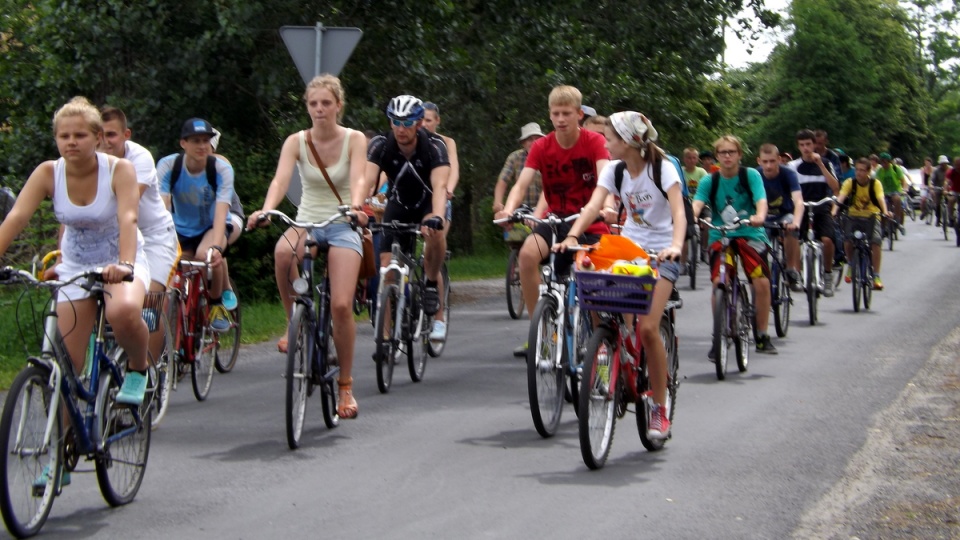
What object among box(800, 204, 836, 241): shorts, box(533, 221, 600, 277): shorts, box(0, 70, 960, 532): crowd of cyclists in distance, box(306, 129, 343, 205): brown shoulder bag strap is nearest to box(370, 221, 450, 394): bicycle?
box(0, 70, 960, 532): crowd of cyclists in distance

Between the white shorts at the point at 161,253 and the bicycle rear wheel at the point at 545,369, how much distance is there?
1998 mm

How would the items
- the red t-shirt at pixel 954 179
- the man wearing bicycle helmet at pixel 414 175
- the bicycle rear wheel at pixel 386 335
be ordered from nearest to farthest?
the bicycle rear wheel at pixel 386 335 → the man wearing bicycle helmet at pixel 414 175 → the red t-shirt at pixel 954 179

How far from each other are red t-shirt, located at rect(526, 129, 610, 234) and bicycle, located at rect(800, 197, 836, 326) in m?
6.01

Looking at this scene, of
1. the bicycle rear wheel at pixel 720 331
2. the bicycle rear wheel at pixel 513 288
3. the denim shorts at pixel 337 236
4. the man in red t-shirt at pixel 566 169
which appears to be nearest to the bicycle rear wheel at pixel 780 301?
the bicycle rear wheel at pixel 720 331

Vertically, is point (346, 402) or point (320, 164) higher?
point (320, 164)

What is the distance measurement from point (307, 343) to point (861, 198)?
11.0m

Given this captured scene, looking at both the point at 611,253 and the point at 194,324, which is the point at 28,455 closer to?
the point at 611,253

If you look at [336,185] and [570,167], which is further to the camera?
[570,167]

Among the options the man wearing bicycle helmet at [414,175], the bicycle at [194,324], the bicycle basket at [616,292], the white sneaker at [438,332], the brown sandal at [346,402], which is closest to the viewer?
the bicycle basket at [616,292]

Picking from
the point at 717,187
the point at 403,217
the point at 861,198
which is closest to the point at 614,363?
the point at 403,217

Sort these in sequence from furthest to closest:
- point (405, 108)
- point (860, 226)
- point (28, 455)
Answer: point (860, 226)
point (405, 108)
point (28, 455)

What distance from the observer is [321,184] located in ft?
28.3

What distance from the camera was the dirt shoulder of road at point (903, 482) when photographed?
257 inches

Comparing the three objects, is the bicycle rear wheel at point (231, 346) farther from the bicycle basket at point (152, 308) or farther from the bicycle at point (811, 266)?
the bicycle at point (811, 266)
